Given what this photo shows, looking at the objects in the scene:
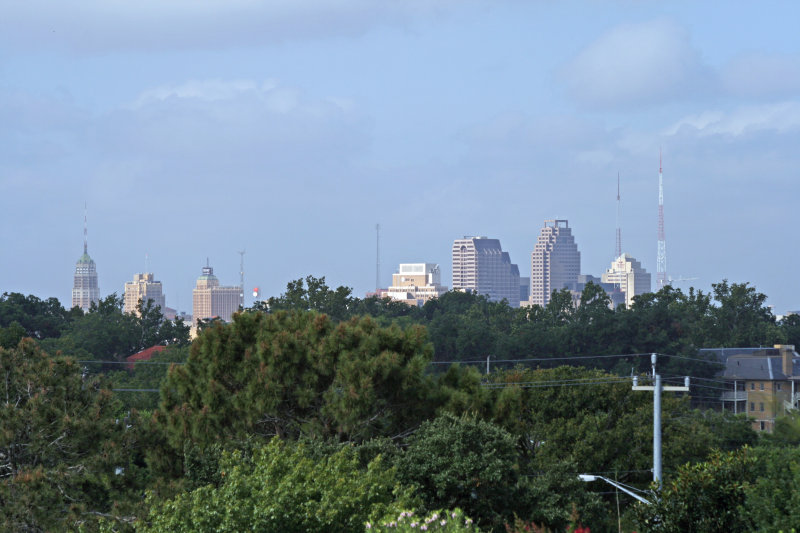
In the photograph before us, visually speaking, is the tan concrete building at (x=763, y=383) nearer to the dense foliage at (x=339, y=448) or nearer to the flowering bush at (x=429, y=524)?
the dense foliage at (x=339, y=448)

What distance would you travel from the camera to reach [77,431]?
29047mm

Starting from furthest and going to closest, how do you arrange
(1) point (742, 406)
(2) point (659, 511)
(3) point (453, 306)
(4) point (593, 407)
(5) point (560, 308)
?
1. (3) point (453, 306)
2. (5) point (560, 308)
3. (1) point (742, 406)
4. (4) point (593, 407)
5. (2) point (659, 511)

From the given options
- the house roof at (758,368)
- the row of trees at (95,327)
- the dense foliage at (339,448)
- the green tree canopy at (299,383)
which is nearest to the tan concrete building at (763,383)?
the house roof at (758,368)

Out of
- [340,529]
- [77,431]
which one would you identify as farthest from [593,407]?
[340,529]

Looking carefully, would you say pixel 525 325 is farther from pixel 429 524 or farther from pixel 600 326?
pixel 429 524

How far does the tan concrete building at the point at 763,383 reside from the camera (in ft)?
333

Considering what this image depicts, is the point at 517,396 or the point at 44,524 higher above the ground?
the point at 517,396

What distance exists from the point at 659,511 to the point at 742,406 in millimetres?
91185

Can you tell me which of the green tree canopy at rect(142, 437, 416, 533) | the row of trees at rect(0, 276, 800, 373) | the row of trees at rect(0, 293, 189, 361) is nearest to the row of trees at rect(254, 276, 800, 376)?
the row of trees at rect(0, 276, 800, 373)

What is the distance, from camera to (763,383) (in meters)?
102

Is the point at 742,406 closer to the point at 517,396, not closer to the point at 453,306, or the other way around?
the point at 453,306

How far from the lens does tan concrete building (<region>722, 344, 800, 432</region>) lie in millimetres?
101438

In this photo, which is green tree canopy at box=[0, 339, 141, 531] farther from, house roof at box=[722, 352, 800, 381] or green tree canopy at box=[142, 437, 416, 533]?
house roof at box=[722, 352, 800, 381]

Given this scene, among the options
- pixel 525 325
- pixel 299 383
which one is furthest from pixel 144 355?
pixel 299 383
